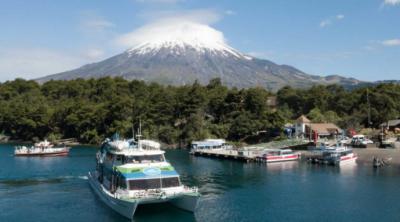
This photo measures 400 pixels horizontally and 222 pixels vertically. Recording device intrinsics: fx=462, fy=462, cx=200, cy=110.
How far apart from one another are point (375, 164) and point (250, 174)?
15.9m

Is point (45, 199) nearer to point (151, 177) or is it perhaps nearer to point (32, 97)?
point (151, 177)

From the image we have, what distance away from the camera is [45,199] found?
121 ft

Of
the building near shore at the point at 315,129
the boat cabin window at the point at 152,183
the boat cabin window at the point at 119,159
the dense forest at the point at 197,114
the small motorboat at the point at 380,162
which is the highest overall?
the dense forest at the point at 197,114

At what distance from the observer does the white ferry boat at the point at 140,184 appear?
29953 millimetres

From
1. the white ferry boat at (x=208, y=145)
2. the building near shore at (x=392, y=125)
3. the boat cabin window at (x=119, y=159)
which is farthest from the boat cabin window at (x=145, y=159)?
the building near shore at (x=392, y=125)

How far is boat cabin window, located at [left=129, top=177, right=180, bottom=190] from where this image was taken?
102ft

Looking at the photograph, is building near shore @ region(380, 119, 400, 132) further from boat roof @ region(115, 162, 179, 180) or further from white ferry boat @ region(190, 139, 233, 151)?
boat roof @ region(115, 162, 179, 180)

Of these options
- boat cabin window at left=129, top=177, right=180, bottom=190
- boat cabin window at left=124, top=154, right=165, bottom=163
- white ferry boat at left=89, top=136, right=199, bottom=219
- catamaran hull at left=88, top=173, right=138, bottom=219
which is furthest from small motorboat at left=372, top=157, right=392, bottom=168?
catamaran hull at left=88, top=173, right=138, bottom=219

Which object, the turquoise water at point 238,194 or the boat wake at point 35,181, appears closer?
the turquoise water at point 238,194

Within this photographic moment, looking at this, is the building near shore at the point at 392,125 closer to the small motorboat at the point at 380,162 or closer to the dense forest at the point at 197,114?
the dense forest at the point at 197,114

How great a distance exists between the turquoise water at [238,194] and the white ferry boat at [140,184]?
100cm

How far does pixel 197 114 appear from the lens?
8806 cm

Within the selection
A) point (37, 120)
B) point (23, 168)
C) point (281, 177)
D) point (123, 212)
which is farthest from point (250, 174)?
point (37, 120)

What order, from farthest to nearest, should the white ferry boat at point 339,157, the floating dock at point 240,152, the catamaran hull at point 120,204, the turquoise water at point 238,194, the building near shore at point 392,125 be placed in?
the building near shore at point 392,125
the floating dock at point 240,152
the white ferry boat at point 339,157
the turquoise water at point 238,194
the catamaran hull at point 120,204
